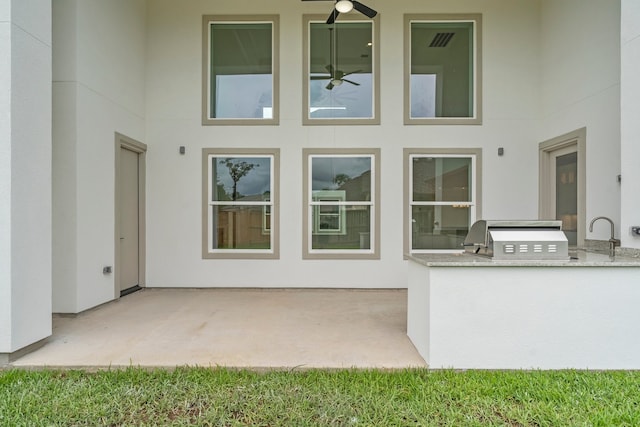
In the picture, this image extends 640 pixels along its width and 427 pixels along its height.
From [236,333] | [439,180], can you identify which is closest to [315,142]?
[439,180]

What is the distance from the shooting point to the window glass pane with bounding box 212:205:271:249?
6031 millimetres

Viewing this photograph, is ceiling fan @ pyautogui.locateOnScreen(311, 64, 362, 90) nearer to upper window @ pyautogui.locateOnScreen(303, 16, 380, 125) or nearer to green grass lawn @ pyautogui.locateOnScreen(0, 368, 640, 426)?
upper window @ pyautogui.locateOnScreen(303, 16, 380, 125)

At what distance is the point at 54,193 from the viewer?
4371mm

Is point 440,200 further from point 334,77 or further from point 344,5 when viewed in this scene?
point 344,5

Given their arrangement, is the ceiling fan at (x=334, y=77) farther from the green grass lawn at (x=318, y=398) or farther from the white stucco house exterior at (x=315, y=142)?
the green grass lawn at (x=318, y=398)

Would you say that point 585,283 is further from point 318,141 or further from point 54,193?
point 54,193

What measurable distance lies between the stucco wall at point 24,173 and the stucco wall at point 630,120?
576 cm

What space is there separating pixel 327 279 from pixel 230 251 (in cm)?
178

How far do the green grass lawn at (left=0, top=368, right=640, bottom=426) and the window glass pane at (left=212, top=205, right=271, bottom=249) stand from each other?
331 cm

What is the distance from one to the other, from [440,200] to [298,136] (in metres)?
2.74

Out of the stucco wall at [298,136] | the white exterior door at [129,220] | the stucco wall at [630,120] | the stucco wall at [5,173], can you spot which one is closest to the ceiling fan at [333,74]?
the stucco wall at [298,136]

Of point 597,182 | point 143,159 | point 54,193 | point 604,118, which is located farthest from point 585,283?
point 143,159

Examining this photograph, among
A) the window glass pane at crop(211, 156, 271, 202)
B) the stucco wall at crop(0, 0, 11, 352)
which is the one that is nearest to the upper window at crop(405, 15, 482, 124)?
the window glass pane at crop(211, 156, 271, 202)

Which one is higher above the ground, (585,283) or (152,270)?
(585,283)
